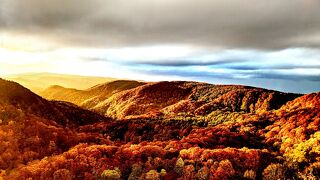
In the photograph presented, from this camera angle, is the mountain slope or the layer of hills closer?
the layer of hills

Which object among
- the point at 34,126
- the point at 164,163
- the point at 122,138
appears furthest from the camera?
the point at 122,138

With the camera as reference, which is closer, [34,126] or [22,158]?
[22,158]

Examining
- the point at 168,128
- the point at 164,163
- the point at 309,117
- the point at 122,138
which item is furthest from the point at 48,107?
the point at 309,117

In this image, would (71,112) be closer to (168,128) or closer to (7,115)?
(168,128)

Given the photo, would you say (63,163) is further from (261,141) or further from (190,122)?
(190,122)

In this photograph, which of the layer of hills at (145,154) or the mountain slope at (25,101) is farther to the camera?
the mountain slope at (25,101)

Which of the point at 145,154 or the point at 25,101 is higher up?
the point at 25,101

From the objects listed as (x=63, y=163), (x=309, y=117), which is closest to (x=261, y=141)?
(x=309, y=117)

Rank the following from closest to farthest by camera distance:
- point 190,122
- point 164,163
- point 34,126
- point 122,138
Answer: point 164,163 → point 34,126 → point 122,138 → point 190,122

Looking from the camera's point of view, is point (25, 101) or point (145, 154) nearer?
point (145, 154)

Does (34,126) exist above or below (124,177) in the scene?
above
